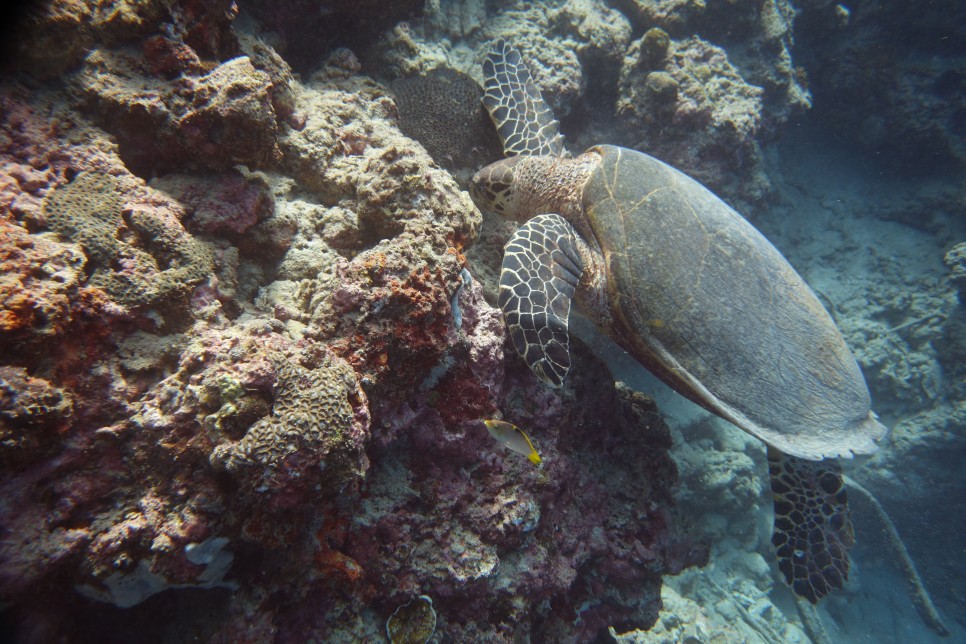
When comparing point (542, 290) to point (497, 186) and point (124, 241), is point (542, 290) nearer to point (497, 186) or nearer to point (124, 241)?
point (497, 186)

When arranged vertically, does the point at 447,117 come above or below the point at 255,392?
above

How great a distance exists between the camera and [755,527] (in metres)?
7.67

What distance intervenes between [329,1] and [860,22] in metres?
12.3

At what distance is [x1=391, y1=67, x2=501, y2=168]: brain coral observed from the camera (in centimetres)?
412

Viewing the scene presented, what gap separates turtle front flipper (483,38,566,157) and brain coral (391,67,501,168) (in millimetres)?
199

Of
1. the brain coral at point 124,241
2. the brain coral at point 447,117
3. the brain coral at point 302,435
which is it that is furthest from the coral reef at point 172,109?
the brain coral at point 447,117

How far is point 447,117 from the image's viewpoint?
4301mm

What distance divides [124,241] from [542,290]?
103 inches

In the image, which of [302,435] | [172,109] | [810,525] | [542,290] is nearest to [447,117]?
[542,290]

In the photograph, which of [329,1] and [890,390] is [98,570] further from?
[890,390]

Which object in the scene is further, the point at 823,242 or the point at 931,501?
the point at 823,242

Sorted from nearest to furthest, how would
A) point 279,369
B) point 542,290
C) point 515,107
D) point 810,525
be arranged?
point 279,369 → point 542,290 → point 810,525 → point 515,107

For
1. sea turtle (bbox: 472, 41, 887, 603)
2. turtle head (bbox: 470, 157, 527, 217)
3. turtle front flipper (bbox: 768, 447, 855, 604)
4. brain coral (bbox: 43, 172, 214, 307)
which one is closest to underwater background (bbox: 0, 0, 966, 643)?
brain coral (bbox: 43, 172, 214, 307)

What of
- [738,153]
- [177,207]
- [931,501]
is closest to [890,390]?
[931,501]
